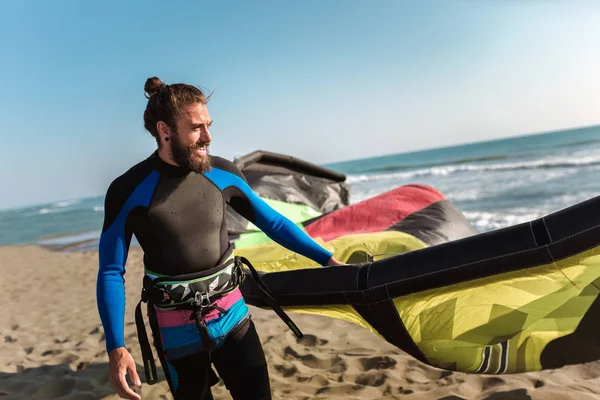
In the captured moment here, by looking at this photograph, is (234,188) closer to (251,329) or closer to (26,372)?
(251,329)

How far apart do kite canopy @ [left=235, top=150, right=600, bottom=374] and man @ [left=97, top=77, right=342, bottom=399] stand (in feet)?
2.19

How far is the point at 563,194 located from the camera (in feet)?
44.8

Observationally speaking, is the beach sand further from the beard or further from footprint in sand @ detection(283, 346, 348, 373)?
the beard

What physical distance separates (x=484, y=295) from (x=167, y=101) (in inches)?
71.0

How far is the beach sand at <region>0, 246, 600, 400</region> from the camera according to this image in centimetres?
326

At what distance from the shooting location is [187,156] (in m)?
2.04

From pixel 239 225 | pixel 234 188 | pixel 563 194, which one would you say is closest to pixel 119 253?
pixel 234 188

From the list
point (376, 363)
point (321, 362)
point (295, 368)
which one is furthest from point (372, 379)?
point (295, 368)

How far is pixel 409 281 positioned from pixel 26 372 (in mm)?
3772

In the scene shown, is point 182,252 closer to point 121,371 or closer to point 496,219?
point 121,371

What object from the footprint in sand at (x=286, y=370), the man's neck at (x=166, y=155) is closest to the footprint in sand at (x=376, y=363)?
the footprint in sand at (x=286, y=370)

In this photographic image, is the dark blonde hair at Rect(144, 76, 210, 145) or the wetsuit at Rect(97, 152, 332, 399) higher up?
the dark blonde hair at Rect(144, 76, 210, 145)

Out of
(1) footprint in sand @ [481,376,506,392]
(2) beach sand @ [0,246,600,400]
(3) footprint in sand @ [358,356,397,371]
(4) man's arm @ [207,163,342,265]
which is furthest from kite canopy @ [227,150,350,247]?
(4) man's arm @ [207,163,342,265]

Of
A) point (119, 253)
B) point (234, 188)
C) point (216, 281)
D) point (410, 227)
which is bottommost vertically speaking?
point (410, 227)
